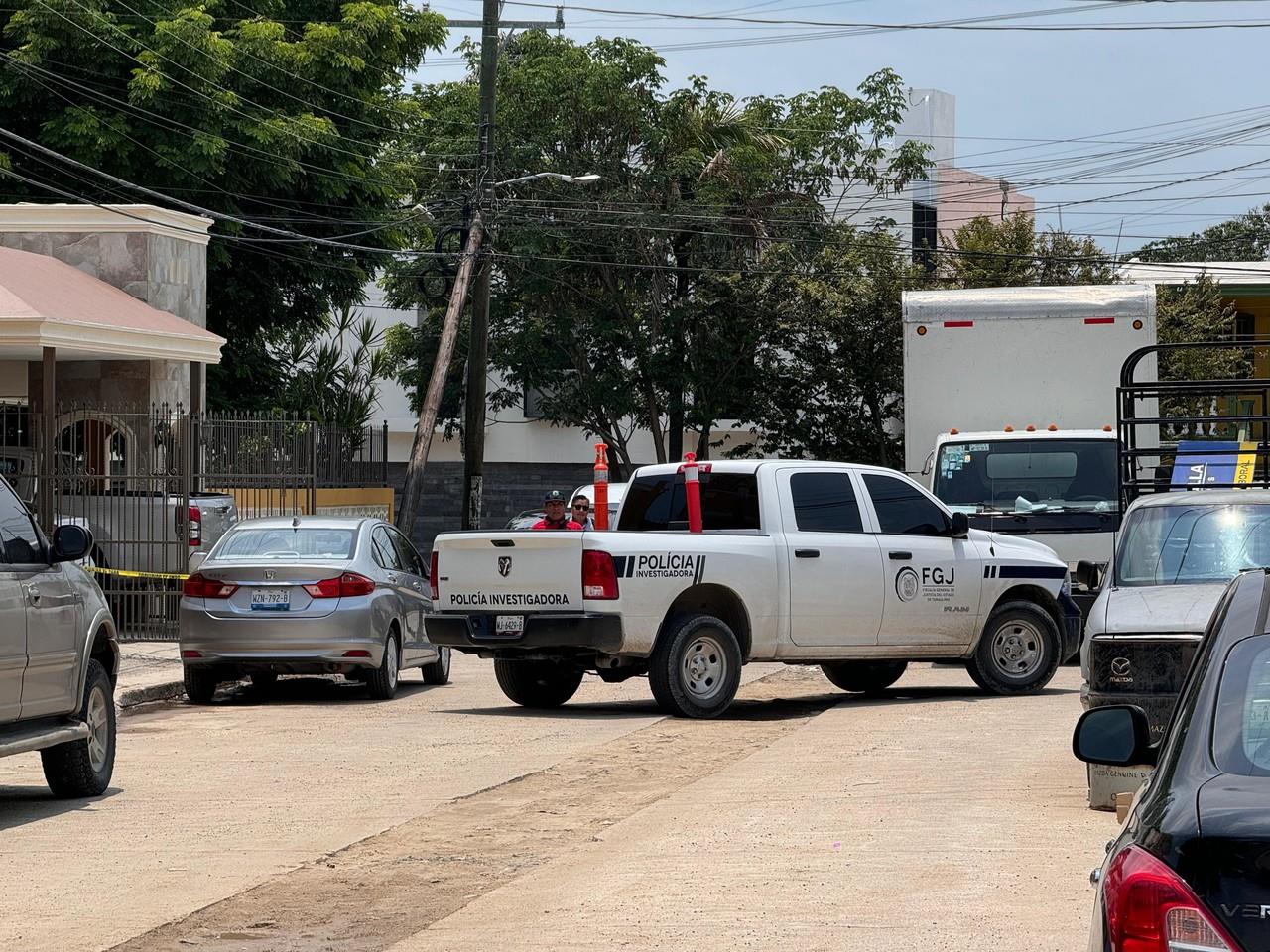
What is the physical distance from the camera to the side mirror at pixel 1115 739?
190 inches

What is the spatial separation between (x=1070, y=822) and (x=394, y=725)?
6.41m

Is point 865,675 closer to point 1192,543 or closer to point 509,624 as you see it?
point 509,624

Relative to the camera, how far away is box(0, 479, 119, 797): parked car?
10.0 m

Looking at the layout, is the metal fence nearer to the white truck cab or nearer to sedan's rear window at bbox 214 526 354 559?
sedan's rear window at bbox 214 526 354 559

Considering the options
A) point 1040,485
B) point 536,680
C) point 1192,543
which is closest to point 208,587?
point 536,680

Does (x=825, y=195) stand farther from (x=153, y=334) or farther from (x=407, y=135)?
(x=153, y=334)

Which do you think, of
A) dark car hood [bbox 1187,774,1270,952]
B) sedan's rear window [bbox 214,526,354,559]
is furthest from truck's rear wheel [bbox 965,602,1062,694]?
dark car hood [bbox 1187,774,1270,952]

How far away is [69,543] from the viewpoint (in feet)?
34.4

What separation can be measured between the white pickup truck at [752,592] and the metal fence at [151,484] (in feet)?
24.8

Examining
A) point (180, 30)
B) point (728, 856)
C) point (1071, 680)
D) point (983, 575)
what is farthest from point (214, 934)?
point (180, 30)

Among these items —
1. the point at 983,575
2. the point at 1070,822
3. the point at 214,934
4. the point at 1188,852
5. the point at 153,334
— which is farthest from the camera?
the point at 153,334

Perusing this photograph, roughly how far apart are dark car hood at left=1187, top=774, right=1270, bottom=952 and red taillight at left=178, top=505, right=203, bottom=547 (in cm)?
1980

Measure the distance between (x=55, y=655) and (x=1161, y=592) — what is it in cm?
601

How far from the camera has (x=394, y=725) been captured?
1451 cm
